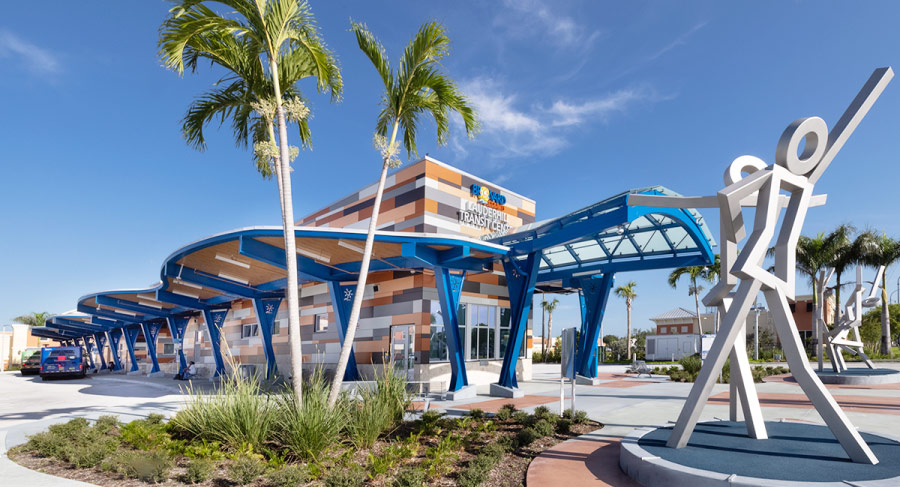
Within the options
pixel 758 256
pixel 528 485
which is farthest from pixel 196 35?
pixel 758 256

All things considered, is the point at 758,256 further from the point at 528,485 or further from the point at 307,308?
the point at 307,308

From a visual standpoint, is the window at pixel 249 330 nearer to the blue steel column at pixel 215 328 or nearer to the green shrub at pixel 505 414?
the blue steel column at pixel 215 328

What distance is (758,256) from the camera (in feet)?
22.5

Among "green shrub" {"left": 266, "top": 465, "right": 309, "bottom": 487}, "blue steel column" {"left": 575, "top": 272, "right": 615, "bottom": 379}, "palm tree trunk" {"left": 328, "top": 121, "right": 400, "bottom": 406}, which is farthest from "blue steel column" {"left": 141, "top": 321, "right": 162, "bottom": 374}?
"green shrub" {"left": 266, "top": 465, "right": 309, "bottom": 487}

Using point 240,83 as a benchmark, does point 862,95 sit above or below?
below

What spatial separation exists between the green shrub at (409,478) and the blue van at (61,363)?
3730 centimetres

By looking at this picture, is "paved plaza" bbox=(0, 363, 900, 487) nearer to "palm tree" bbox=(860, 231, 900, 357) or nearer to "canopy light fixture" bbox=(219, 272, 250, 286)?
"canopy light fixture" bbox=(219, 272, 250, 286)

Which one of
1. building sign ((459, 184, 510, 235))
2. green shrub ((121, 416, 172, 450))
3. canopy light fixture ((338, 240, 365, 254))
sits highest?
building sign ((459, 184, 510, 235))

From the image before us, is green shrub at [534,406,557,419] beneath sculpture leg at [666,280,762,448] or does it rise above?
beneath

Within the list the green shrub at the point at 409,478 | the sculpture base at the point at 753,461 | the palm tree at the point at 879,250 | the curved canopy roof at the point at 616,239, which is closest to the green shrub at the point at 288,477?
the green shrub at the point at 409,478

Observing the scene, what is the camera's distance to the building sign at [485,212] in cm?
2230

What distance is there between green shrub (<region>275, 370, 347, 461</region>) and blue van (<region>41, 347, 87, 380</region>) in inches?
1352

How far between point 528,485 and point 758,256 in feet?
13.4

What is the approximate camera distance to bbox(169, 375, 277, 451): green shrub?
778cm
